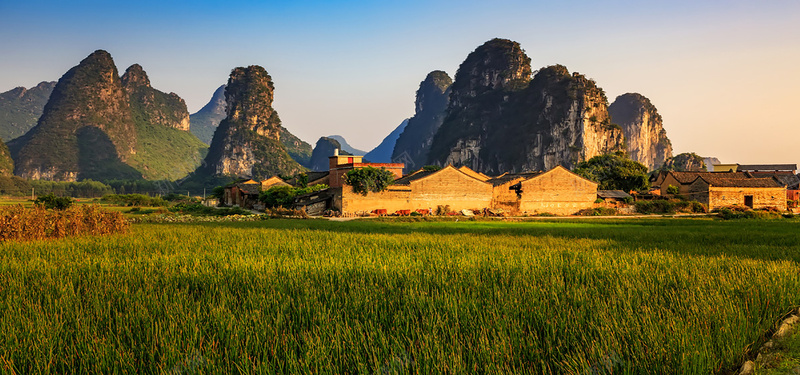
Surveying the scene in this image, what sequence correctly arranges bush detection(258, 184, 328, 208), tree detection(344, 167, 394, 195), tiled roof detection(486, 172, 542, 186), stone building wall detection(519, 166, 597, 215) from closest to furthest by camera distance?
tree detection(344, 167, 394, 195)
stone building wall detection(519, 166, 597, 215)
tiled roof detection(486, 172, 542, 186)
bush detection(258, 184, 328, 208)

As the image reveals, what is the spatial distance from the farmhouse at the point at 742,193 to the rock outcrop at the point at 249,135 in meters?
134

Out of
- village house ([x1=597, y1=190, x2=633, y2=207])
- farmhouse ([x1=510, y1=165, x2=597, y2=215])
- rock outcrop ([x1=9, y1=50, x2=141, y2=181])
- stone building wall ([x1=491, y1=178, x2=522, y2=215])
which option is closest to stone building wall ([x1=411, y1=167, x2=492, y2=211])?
stone building wall ([x1=491, y1=178, x2=522, y2=215])

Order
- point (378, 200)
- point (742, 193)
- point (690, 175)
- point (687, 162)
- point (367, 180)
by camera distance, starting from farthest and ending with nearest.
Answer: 1. point (687, 162)
2. point (690, 175)
3. point (742, 193)
4. point (378, 200)
5. point (367, 180)

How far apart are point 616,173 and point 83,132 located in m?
193

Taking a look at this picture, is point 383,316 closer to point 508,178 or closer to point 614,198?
point 508,178

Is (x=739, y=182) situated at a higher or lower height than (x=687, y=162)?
lower

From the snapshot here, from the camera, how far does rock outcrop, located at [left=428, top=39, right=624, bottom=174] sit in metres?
144

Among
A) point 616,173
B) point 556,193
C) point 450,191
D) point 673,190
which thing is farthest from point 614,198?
point 450,191

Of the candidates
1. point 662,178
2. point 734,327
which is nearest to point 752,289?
point 734,327

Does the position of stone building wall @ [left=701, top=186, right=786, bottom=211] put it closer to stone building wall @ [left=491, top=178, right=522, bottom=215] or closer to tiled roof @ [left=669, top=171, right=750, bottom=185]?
tiled roof @ [left=669, top=171, right=750, bottom=185]

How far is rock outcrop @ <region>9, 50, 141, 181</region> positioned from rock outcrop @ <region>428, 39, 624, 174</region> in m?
129

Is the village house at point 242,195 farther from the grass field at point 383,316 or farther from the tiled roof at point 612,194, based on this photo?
the grass field at point 383,316

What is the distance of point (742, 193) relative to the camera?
4722 centimetres

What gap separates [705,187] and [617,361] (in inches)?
2132
